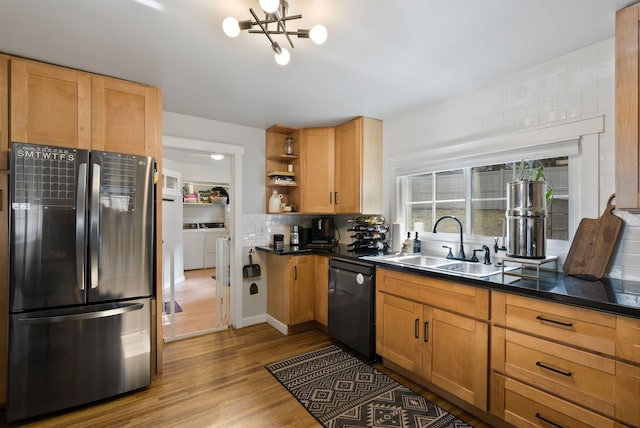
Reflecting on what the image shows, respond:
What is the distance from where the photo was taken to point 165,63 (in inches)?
82.4

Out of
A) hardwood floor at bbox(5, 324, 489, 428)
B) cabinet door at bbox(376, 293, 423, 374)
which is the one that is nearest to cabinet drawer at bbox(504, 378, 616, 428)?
hardwood floor at bbox(5, 324, 489, 428)

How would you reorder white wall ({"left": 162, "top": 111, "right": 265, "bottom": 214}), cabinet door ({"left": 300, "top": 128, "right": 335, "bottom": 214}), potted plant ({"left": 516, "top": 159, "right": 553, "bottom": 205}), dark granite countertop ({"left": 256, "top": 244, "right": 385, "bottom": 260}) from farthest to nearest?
cabinet door ({"left": 300, "top": 128, "right": 335, "bottom": 214}) → white wall ({"left": 162, "top": 111, "right": 265, "bottom": 214}) → dark granite countertop ({"left": 256, "top": 244, "right": 385, "bottom": 260}) → potted plant ({"left": 516, "top": 159, "right": 553, "bottom": 205})

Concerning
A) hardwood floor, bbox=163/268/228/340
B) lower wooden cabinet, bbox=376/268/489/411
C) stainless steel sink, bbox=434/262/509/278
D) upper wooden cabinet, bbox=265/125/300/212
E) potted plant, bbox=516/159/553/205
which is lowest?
hardwood floor, bbox=163/268/228/340

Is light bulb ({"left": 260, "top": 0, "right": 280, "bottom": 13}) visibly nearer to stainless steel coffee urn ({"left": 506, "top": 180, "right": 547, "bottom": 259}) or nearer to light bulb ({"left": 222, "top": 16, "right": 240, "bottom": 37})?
light bulb ({"left": 222, "top": 16, "right": 240, "bottom": 37})

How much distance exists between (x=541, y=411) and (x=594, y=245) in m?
1.03

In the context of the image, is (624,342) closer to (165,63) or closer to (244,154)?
(165,63)

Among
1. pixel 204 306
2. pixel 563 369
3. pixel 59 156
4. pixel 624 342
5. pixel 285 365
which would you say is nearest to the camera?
pixel 624 342

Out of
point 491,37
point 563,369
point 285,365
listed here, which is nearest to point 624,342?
point 563,369

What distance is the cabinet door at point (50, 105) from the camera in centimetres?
200

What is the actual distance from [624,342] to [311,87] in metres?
2.42

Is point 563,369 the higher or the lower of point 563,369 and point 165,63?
the lower

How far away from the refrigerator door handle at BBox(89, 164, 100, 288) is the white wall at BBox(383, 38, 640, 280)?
2710 mm

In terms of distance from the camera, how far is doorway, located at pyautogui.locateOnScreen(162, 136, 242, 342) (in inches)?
131

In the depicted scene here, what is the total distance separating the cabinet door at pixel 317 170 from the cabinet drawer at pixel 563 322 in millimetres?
2185
